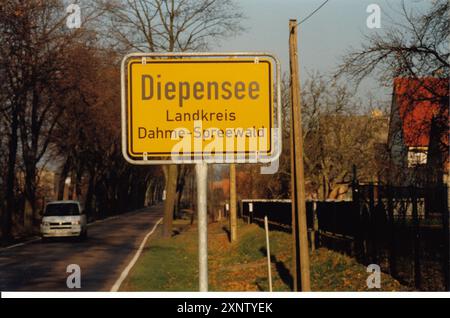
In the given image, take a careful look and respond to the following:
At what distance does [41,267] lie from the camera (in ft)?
67.1

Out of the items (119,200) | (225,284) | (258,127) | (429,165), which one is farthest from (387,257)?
(119,200)

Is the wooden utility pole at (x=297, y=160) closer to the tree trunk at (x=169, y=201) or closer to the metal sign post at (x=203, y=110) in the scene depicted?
the metal sign post at (x=203, y=110)

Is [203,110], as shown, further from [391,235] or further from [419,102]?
[419,102]

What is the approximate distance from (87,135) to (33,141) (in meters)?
11.1

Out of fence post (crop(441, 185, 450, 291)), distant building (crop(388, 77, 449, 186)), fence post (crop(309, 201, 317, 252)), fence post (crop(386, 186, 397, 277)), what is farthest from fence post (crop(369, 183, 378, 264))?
distant building (crop(388, 77, 449, 186))

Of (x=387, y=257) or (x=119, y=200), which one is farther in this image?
(x=119, y=200)

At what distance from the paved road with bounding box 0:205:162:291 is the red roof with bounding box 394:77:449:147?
31.0 feet

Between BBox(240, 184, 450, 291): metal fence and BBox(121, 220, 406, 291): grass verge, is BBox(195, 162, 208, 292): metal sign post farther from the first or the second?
BBox(121, 220, 406, 291): grass verge

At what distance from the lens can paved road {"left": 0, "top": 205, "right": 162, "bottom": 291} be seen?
16.5 meters

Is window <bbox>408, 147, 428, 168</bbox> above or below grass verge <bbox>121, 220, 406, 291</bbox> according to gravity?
above

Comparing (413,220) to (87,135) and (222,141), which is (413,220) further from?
(87,135)

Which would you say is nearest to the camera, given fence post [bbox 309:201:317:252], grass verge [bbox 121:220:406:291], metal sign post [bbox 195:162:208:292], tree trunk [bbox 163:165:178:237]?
metal sign post [bbox 195:162:208:292]

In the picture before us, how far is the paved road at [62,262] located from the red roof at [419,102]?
9.45m

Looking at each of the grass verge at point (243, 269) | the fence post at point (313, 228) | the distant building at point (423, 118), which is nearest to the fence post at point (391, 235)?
the grass verge at point (243, 269)
